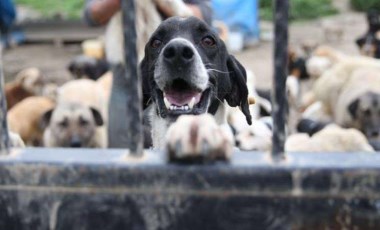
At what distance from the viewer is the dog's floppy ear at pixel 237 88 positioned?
3.19 m

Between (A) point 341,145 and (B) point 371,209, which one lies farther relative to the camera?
(A) point 341,145

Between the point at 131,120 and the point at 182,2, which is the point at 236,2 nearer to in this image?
the point at 182,2

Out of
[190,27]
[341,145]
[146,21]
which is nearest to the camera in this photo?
[190,27]

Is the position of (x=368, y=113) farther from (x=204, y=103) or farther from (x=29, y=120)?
(x=204, y=103)

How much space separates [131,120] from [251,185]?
28 centimetres

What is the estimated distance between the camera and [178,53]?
282 centimetres

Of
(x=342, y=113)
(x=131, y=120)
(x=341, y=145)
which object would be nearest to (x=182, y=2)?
(x=341, y=145)

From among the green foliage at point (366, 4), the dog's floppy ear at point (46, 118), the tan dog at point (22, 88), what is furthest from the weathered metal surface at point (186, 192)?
the green foliage at point (366, 4)

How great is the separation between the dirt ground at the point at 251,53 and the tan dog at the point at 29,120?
446 centimetres

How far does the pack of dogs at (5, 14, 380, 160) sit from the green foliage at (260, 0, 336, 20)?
24.3 ft

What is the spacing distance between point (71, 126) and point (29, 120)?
3.18 ft

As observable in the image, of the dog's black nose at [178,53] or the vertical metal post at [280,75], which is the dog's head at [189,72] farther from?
the vertical metal post at [280,75]

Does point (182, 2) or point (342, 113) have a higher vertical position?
point (182, 2)

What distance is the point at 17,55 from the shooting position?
1530 centimetres
